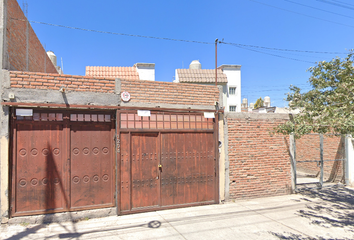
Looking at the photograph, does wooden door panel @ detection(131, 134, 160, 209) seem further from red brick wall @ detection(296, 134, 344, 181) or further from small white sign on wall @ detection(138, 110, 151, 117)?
red brick wall @ detection(296, 134, 344, 181)

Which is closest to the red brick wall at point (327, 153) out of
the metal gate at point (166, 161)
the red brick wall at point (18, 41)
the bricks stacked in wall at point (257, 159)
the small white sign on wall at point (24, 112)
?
the bricks stacked in wall at point (257, 159)

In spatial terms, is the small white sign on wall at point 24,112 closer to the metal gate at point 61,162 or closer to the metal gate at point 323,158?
the metal gate at point 61,162

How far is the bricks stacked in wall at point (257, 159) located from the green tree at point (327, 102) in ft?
1.88

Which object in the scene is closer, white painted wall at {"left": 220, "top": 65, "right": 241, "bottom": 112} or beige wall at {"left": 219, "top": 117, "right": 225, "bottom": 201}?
beige wall at {"left": 219, "top": 117, "right": 225, "bottom": 201}

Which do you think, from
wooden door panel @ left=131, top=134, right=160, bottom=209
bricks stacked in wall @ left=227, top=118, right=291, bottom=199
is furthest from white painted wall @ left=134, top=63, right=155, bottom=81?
wooden door panel @ left=131, top=134, right=160, bottom=209

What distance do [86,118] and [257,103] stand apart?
157 feet

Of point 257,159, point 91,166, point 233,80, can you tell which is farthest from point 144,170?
point 233,80

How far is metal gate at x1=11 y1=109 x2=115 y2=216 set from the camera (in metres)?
5.73

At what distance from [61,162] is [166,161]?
2795 mm

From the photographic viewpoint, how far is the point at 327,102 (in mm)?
7855

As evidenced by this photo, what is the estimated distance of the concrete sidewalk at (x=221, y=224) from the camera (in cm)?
519

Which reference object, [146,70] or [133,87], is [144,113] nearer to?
[133,87]

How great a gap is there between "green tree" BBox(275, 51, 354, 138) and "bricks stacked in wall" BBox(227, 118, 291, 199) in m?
0.57

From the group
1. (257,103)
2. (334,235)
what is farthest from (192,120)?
(257,103)
